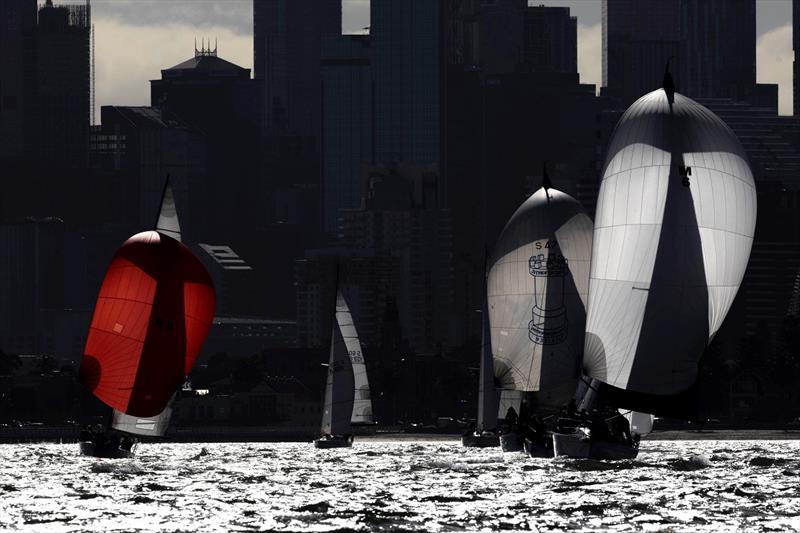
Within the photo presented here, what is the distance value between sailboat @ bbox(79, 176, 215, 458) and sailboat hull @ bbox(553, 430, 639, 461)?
1554 centimetres

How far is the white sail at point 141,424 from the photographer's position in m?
105

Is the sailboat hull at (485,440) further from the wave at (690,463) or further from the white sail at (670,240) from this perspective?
the white sail at (670,240)

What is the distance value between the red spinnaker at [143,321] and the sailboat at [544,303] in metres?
15.4

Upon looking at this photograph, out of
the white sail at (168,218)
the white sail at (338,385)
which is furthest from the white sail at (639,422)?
the white sail at (338,385)

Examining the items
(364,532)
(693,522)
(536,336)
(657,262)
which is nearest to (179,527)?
(364,532)

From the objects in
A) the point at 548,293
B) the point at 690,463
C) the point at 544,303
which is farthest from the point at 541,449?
the point at 690,463

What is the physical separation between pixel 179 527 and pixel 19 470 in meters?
42.8

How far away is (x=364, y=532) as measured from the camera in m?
68.2

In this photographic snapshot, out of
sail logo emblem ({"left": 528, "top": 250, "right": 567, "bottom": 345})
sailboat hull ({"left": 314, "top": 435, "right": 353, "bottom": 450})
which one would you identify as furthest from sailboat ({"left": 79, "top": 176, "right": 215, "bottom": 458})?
sailboat hull ({"left": 314, "top": 435, "right": 353, "bottom": 450})

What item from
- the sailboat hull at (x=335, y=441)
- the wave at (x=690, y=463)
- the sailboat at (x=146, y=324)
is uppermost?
the sailboat at (x=146, y=324)

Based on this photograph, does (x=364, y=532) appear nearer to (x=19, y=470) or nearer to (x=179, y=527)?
(x=179, y=527)

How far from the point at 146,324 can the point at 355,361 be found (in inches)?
1612

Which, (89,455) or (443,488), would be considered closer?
(443,488)

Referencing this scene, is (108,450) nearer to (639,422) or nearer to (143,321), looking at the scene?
(143,321)
